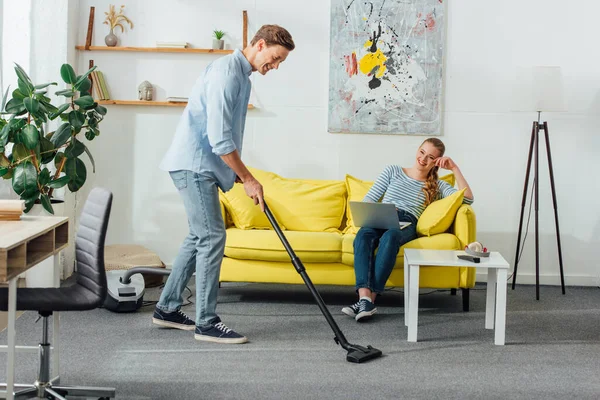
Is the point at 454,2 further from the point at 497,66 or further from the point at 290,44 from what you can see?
the point at 290,44

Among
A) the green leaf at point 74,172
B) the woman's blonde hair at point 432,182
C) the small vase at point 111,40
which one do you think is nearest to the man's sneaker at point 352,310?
the woman's blonde hair at point 432,182

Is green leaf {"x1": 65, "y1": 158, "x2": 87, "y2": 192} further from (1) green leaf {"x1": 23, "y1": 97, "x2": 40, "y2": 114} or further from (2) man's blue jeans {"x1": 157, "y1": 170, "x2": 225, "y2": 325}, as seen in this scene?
(2) man's blue jeans {"x1": 157, "y1": 170, "x2": 225, "y2": 325}

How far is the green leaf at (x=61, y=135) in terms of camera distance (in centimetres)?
461

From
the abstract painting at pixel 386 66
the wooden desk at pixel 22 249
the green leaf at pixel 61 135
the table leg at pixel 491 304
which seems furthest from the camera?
the abstract painting at pixel 386 66

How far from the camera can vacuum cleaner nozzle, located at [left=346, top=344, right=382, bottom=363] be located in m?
3.34

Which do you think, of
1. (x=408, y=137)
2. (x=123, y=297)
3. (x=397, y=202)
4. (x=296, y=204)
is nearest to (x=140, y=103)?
(x=296, y=204)

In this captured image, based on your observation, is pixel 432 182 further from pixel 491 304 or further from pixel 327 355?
pixel 327 355

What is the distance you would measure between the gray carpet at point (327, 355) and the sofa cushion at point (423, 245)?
0.31m

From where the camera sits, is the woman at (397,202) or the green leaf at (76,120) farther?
the green leaf at (76,120)

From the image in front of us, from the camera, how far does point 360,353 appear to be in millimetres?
3371

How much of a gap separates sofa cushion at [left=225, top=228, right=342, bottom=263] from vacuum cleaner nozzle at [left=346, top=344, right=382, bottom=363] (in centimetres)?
105

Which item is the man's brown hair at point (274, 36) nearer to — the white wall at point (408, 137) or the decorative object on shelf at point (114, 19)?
the white wall at point (408, 137)

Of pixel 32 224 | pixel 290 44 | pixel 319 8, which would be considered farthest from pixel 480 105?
pixel 32 224

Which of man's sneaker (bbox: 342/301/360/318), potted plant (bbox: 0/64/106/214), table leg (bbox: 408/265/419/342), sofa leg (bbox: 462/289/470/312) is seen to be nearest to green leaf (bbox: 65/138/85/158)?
potted plant (bbox: 0/64/106/214)
